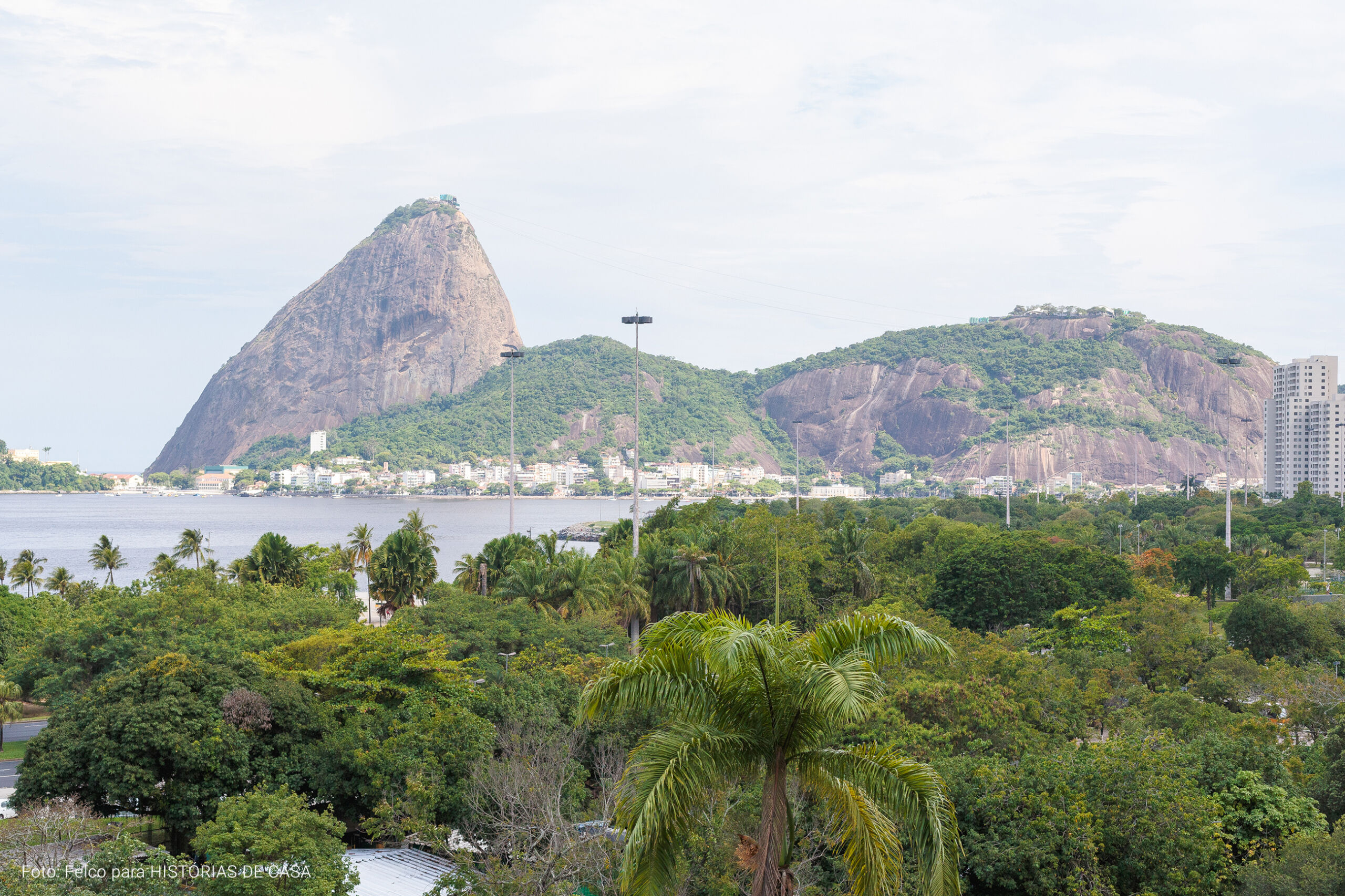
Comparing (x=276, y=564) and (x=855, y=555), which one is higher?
(x=855, y=555)

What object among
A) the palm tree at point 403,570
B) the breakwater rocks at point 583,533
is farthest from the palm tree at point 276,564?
the breakwater rocks at point 583,533

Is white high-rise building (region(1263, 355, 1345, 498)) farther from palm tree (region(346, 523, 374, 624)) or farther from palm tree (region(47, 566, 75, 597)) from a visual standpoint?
palm tree (region(47, 566, 75, 597))

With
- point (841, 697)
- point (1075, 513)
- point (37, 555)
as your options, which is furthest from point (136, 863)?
point (37, 555)

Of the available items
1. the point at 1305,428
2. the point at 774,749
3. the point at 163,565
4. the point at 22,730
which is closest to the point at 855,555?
the point at 22,730

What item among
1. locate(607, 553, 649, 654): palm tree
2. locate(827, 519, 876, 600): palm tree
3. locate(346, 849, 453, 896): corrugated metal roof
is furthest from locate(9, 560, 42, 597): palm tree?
locate(346, 849, 453, 896): corrugated metal roof

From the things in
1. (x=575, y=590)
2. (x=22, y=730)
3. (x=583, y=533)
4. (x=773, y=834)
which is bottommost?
(x=583, y=533)

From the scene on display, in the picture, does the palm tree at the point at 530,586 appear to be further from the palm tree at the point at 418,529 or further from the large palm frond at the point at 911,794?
the large palm frond at the point at 911,794

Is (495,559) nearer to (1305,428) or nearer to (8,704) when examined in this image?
(8,704)
